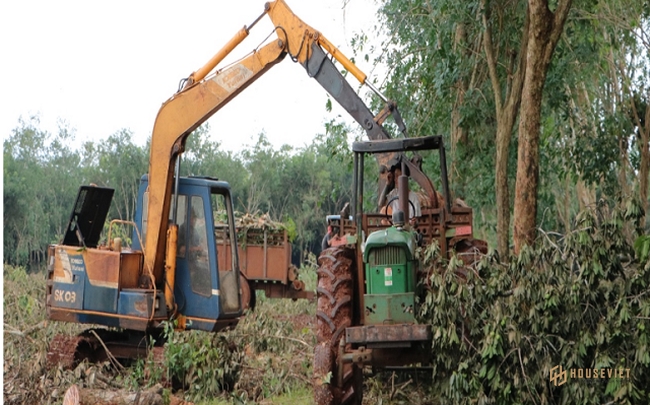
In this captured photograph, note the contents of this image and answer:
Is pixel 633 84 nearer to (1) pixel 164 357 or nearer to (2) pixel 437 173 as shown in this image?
(2) pixel 437 173

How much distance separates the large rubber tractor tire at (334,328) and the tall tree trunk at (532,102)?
3.64m

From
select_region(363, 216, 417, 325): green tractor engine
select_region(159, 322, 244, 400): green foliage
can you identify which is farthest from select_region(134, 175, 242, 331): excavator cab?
select_region(363, 216, 417, 325): green tractor engine

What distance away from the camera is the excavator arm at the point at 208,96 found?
11.9 metres

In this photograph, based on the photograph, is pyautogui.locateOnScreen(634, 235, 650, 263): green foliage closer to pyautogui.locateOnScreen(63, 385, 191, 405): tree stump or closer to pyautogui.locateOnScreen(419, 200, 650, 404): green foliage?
pyautogui.locateOnScreen(419, 200, 650, 404): green foliage

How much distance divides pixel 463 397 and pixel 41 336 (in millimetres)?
6531

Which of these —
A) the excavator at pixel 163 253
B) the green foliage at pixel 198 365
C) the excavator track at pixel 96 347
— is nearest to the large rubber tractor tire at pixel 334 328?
the excavator at pixel 163 253

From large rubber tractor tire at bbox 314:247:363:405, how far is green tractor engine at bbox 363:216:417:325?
41 centimetres

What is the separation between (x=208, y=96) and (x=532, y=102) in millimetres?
4411

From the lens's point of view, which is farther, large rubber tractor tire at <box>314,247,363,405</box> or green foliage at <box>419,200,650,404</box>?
large rubber tractor tire at <box>314,247,363,405</box>

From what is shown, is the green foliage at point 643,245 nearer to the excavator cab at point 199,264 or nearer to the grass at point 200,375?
the grass at point 200,375

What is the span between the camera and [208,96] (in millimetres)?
12125

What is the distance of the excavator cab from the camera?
11.7 metres

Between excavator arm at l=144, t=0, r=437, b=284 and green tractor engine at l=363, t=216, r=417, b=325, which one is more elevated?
excavator arm at l=144, t=0, r=437, b=284

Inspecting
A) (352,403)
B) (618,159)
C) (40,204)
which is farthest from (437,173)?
(40,204)
